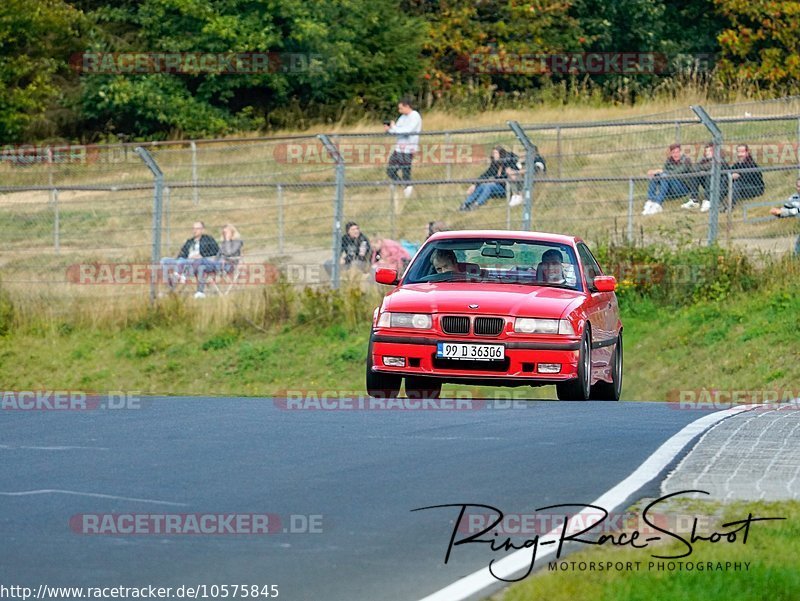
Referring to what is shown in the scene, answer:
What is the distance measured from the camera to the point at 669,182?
26859mm

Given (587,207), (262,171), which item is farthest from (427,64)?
(587,207)

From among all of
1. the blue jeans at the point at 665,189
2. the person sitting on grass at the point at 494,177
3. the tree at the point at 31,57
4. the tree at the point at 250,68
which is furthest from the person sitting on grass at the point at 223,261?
the tree at the point at 31,57

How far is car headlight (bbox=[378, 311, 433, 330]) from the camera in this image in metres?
14.2

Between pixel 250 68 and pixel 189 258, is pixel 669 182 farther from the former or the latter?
pixel 250 68

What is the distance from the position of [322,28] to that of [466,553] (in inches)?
1591

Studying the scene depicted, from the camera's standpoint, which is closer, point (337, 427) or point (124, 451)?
point (124, 451)

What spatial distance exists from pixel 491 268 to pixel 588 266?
1.03 meters

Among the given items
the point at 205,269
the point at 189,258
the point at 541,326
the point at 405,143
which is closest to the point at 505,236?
the point at 541,326

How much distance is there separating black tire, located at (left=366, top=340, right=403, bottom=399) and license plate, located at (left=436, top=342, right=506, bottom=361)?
0.62 metres

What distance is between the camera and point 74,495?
29.0ft

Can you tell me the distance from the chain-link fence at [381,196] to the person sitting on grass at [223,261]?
27.1 inches

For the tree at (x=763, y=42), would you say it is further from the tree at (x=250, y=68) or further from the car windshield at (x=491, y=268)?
the car windshield at (x=491, y=268)

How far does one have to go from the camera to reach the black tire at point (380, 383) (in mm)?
14531

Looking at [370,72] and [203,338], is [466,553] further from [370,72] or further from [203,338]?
[370,72]
